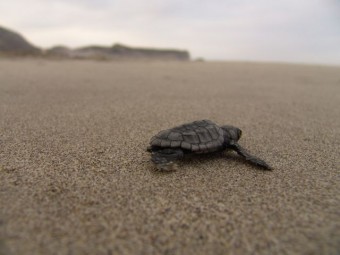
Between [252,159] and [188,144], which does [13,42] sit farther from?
[252,159]

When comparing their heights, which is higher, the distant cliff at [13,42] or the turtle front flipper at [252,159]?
the distant cliff at [13,42]

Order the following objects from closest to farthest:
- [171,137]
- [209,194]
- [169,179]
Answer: [209,194], [169,179], [171,137]

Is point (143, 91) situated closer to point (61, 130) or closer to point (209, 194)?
point (61, 130)

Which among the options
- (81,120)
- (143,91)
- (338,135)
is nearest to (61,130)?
(81,120)

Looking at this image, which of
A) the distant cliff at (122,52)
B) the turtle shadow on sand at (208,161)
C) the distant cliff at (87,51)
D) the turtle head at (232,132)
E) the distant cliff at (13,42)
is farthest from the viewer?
the distant cliff at (122,52)

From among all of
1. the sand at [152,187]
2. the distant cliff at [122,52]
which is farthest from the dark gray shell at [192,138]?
the distant cliff at [122,52]

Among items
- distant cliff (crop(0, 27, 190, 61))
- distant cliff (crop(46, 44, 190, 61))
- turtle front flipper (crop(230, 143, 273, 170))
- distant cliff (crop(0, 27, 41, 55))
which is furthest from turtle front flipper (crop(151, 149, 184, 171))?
distant cliff (crop(46, 44, 190, 61))

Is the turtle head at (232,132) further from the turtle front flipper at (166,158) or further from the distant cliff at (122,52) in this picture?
the distant cliff at (122,52)
